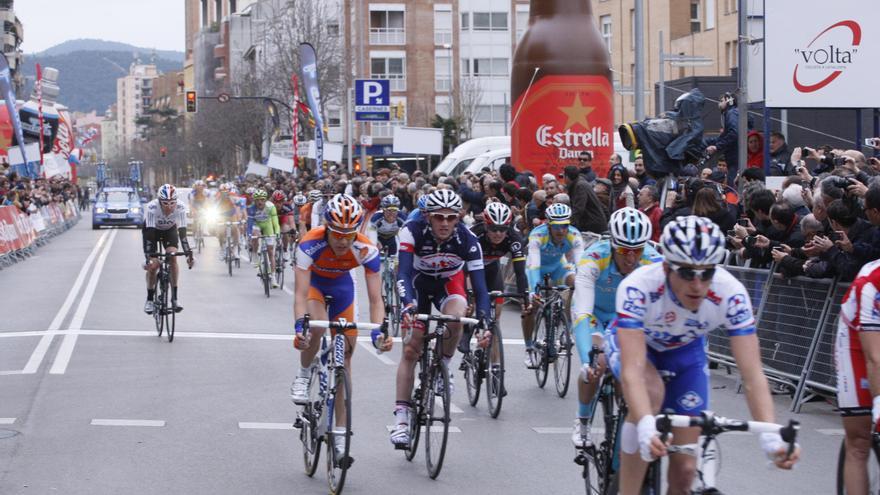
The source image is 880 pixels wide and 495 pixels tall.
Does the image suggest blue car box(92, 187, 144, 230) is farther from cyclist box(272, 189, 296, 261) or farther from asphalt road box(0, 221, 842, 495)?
asphalt road box(0, 221, 842, 495)

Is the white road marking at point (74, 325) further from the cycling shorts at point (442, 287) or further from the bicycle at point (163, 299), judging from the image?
the cycling shorts at point (442, 287)

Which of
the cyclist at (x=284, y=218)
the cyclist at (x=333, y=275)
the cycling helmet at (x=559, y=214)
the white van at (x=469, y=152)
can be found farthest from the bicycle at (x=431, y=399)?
the white van at (x=469, y=152)

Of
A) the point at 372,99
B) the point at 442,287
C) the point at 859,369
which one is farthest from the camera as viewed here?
the point at 372,99

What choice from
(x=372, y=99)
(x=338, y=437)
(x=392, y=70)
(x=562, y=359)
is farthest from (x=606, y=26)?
(x=338, y=437)

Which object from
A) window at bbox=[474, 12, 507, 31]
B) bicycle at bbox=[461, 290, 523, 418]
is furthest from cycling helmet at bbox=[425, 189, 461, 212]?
window at bbox=[474, 12, 507, 31]

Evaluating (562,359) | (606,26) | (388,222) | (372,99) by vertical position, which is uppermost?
(606,26)

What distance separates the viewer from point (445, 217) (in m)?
9.33

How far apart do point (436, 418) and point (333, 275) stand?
1.25 metres

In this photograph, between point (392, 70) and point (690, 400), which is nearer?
point (690, 400)

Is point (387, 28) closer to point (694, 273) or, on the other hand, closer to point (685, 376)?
point (685, 376)

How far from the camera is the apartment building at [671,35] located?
151ft

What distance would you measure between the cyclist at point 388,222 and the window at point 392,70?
69.1 metres

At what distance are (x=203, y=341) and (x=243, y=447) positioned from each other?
22.2 ft

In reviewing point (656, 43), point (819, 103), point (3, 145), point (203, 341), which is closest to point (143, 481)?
point (203, 341)
